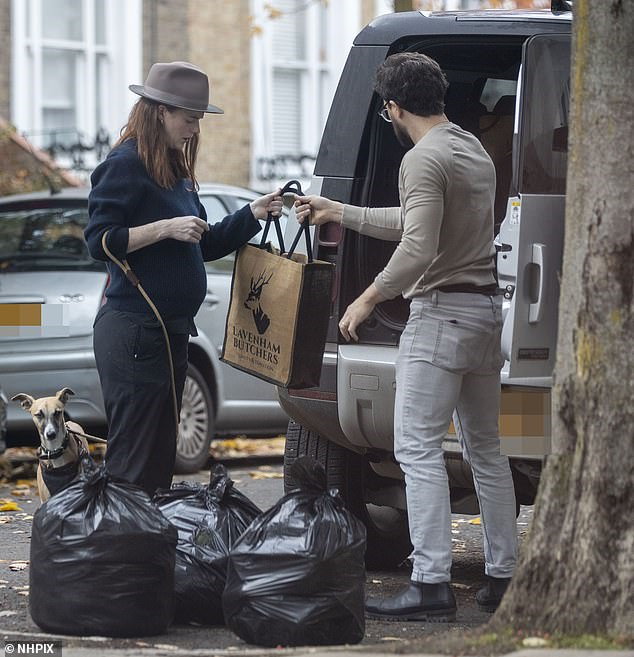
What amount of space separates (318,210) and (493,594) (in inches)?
57.8

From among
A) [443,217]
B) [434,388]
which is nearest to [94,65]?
[443,217]

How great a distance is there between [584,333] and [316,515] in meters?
1.03

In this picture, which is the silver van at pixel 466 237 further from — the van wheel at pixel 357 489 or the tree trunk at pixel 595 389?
the tree trunk at pixel 595 389

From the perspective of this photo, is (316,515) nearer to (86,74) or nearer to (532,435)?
(532,435)

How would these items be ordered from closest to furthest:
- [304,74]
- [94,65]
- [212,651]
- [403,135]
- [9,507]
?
[212,651]
[403,135]
[9,507]
[94,65]
[304,74]

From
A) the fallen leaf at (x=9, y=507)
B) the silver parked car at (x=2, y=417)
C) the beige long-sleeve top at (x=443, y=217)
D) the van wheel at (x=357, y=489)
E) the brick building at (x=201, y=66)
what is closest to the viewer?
the beige long-sleeve top at (x=443, y=217)

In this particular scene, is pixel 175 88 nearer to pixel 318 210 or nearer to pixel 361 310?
pixel 318 210

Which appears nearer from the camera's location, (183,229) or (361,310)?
(361,310)

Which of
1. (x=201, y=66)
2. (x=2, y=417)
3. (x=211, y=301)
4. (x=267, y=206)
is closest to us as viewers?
(x=267, y=206)

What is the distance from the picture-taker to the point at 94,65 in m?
17.6

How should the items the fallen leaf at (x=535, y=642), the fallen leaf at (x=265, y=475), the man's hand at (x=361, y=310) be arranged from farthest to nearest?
the fallen leaf at (x=265, y=475), the man's hand at (x=361, y=310), the fallen leaf at (x=535, y=642)

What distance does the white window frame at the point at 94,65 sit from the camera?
55.4ft

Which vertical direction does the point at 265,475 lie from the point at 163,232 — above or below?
below

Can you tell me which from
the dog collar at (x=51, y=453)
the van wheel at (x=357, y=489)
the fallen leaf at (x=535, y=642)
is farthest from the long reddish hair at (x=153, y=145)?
the fallen leaf at (x=535, y=642)
